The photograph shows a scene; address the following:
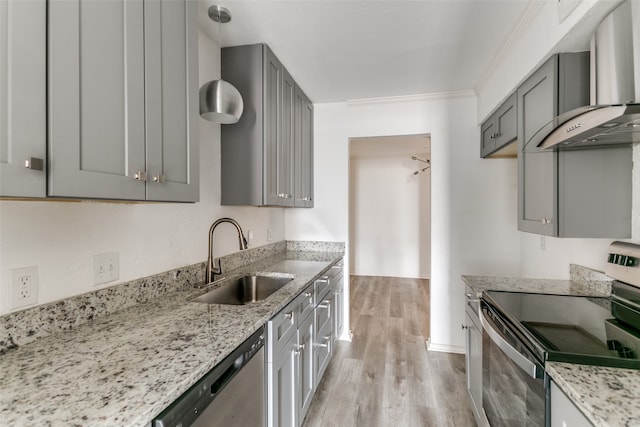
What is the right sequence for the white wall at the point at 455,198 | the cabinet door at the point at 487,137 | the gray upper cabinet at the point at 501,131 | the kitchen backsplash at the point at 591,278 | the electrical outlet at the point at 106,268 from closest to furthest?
the electrical outlet at the point at 106,268 → the kitchen backsplash at the point at 591,278 → the gray upper cabinet at the point at 501,131 → the cabinet door at the point at 487,137 → the white wall at the point at 455,198

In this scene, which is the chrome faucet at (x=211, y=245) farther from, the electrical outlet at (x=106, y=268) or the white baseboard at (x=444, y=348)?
the white baseboard at (x=444, y=348)

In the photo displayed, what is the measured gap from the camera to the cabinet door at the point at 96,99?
0.74m

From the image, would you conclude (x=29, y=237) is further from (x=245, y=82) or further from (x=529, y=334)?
(x=529, y=334)

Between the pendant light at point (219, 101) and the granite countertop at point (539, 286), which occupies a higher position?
the pendant light at point (219, 101)

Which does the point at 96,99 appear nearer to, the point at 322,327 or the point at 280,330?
the point at 280,330

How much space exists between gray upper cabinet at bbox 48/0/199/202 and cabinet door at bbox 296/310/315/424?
1.03 metres

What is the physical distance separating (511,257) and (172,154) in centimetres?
288

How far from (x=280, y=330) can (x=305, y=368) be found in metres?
0.59

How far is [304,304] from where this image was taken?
5.80 ft

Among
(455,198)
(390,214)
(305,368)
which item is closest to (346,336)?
(305,368)

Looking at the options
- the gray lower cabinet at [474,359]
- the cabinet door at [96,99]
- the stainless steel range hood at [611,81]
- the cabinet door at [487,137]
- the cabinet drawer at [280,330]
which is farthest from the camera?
the cabinet door at [487,137]

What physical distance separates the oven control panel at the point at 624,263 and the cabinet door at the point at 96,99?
2.04 metres

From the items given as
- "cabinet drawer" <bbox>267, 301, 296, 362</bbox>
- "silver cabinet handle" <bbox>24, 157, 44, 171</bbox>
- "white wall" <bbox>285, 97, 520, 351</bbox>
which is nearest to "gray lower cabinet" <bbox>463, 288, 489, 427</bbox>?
"white wall" <bbox>285, 97, 520, 351</bbox>

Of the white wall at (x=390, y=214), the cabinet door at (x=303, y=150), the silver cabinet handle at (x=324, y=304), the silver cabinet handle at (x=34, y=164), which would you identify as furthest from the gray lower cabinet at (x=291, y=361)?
the white wall at (x=390, y=214)
